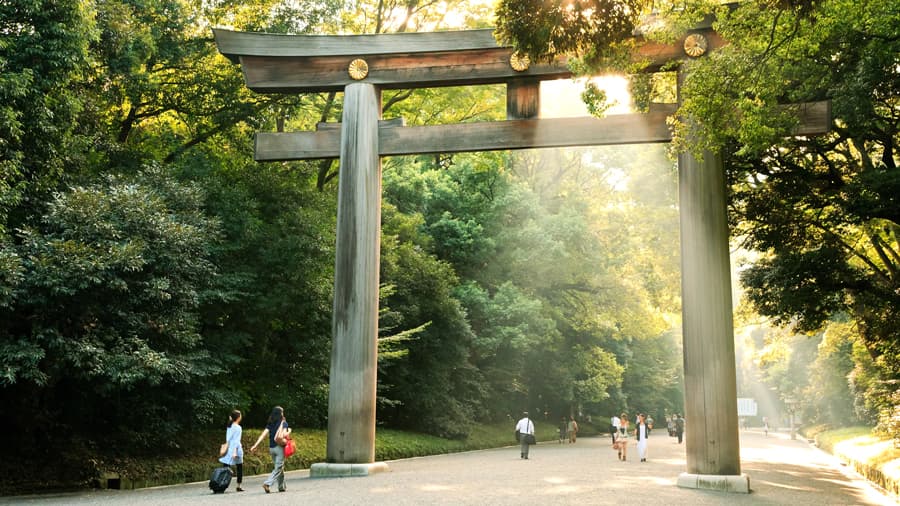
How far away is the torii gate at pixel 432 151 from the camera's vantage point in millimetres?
Result: 12273

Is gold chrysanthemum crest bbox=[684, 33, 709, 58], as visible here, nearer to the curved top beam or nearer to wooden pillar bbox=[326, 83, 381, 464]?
the curved top beam

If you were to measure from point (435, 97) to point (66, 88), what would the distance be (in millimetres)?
12623

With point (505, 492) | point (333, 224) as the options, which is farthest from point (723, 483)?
point (333, 224)

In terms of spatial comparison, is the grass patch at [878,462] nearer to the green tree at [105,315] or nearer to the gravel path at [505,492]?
the gravel path at [505,492]

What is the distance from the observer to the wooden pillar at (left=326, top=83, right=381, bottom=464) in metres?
A: 13.3

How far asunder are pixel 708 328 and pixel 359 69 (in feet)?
25.6

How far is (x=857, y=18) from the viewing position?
32.0 feet

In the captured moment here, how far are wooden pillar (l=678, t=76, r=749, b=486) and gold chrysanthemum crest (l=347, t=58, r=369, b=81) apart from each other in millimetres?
6048

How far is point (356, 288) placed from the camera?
45.0 feet

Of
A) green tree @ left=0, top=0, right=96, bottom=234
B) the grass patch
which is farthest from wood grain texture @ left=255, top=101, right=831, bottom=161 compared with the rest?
the grass patch

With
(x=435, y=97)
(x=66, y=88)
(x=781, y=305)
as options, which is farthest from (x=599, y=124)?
(x=435, y=97)

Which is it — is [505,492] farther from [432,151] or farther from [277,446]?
[432,151]

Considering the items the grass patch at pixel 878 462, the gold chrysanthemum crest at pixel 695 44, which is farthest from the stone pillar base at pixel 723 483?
the gold chrysanthemum crest at pixel 695 44

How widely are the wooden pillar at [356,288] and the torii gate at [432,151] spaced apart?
0.06 ft
